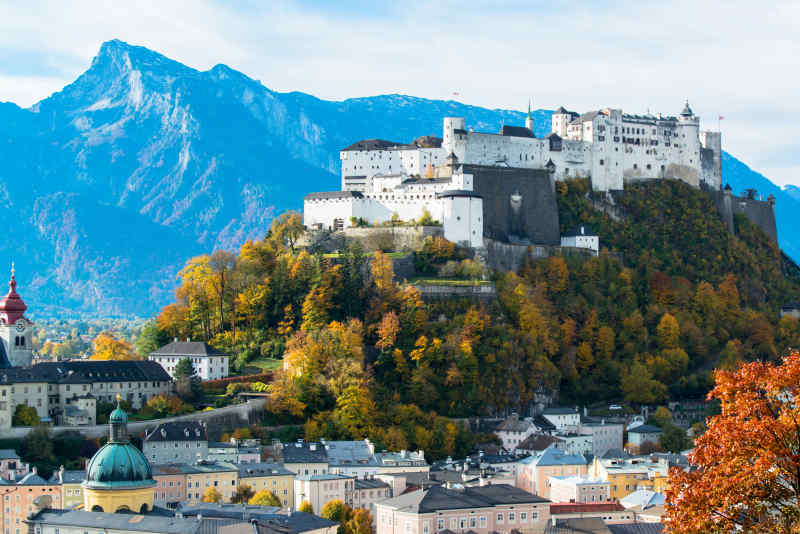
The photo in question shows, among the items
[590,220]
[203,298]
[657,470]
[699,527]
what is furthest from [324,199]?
[699,527]

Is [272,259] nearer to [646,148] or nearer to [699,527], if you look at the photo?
[646,148]

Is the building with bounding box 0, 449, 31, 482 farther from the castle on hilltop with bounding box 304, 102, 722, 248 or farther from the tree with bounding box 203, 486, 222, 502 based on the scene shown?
the castle on hilltop with bounding box 304, 102, 722, 248

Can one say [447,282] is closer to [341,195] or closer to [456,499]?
[341,195]

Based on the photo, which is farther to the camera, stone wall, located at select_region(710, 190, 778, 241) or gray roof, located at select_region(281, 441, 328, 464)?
stone wall, located at select_region(710, 190, 778, 241)

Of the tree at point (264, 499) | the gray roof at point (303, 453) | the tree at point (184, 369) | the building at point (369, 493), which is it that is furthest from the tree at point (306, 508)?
the tree at point (184, 369)

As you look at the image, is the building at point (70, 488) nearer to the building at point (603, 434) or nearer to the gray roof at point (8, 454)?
the gray roof at point (8, 454)

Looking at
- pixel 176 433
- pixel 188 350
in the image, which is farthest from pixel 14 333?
pixel 176 433

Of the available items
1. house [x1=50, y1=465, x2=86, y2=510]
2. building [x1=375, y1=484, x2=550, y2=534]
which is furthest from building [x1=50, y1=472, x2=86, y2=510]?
building [x1=375, y1=484, x2=550, y2=534]

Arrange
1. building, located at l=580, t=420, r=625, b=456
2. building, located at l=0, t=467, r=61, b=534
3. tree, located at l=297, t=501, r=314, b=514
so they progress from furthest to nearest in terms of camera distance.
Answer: building, located at l=580, t=420, r=625, b=456 → tree, located at l=297, t=501, r=314, b=514 → building, located at l=0, t=467, r=61, b=534
